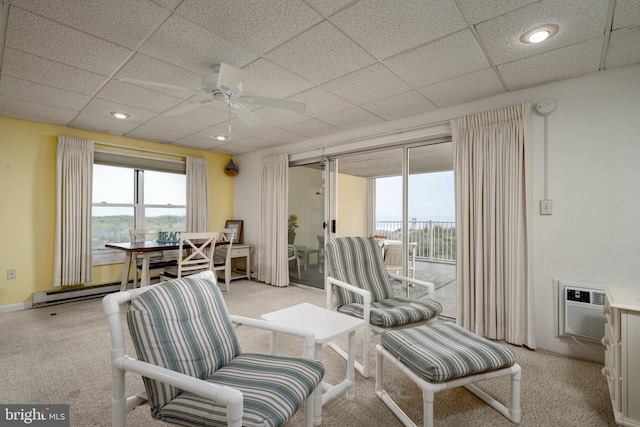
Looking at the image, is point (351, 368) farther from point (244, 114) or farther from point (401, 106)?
point (401, 106)

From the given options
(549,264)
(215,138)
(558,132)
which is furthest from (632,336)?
(215,138)

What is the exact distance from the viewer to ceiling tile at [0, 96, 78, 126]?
9.95 feet

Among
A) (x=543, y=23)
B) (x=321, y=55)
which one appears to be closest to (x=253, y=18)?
(x=321, y=55)

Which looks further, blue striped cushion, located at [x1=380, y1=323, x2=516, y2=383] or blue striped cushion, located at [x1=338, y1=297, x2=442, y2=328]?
blue striped cushion, located at [x1=338, y1=297, x2=442, y2=328]

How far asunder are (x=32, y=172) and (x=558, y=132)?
5589 mm

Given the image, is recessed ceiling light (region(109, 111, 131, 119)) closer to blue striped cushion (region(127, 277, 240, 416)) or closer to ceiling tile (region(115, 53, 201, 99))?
ceiling tile (region(115, 53, 201, 99))

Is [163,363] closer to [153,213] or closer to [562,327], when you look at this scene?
[562,327]

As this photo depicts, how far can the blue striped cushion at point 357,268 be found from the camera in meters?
2.55

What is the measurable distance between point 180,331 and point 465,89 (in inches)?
113

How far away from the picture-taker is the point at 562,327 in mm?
2469

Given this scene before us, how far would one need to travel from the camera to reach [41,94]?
2.82m

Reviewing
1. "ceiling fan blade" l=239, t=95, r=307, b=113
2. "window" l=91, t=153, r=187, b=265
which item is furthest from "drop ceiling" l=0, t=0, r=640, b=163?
"window" l=91, t=153, r=187, b=265

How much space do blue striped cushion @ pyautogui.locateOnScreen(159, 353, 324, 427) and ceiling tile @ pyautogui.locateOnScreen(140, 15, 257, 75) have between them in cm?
194

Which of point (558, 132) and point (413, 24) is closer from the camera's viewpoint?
point (413, 24)
